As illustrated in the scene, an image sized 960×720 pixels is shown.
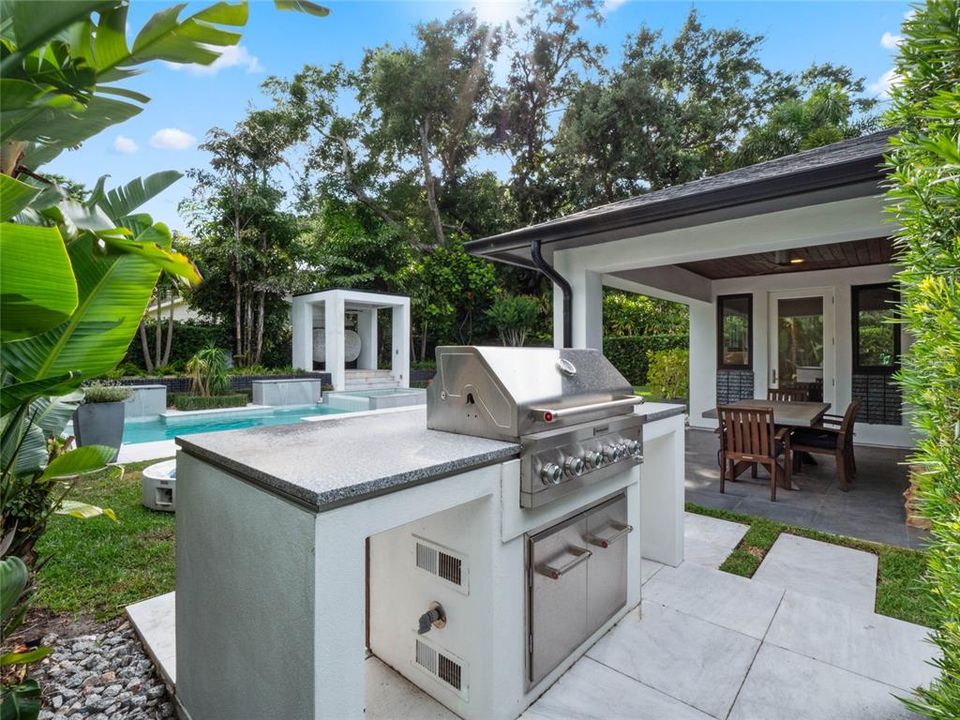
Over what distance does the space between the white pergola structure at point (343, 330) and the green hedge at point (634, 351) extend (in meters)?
7.63

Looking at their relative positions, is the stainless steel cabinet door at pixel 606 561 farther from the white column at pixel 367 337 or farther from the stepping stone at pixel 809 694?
the white column at pixel 367 337

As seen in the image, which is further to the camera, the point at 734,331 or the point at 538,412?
the point at 734,331

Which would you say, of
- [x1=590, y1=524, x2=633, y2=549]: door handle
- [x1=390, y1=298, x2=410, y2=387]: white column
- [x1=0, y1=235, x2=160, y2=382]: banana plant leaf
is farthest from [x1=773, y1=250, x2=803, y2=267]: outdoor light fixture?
[x1=390, y1=298, x2=410, y2=387]: white column

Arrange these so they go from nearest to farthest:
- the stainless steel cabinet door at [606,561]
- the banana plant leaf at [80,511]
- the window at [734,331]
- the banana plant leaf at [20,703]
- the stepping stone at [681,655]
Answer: the banana plant leaf at [20,703] < the banana plant leaf at [80,511] < the stepping stone at [681,655] < the stainless steel cabinet door at [606,561] < the window at [734,331]

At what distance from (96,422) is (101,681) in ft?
17.9

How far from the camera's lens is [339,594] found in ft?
4.85

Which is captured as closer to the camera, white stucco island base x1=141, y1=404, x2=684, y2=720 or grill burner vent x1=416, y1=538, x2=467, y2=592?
white stucco island base x1=141, y1=404, x2=684, y2=720

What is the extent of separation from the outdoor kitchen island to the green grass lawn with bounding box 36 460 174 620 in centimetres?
143

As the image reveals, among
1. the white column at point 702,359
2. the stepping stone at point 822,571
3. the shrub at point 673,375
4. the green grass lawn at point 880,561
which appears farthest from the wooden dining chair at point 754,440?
the shrub at point 673,375

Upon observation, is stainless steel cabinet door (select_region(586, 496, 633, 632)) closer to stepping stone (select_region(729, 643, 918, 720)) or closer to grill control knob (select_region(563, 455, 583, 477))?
grill control knob (select_region(563, 455, 583, 477))

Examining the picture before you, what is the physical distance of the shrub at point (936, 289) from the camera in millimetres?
1467

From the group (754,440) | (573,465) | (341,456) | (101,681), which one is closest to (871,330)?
(754,440)

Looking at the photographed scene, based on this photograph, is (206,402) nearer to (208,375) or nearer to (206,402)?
(206,402)

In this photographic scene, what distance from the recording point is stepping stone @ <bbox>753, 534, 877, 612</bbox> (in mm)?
3377
